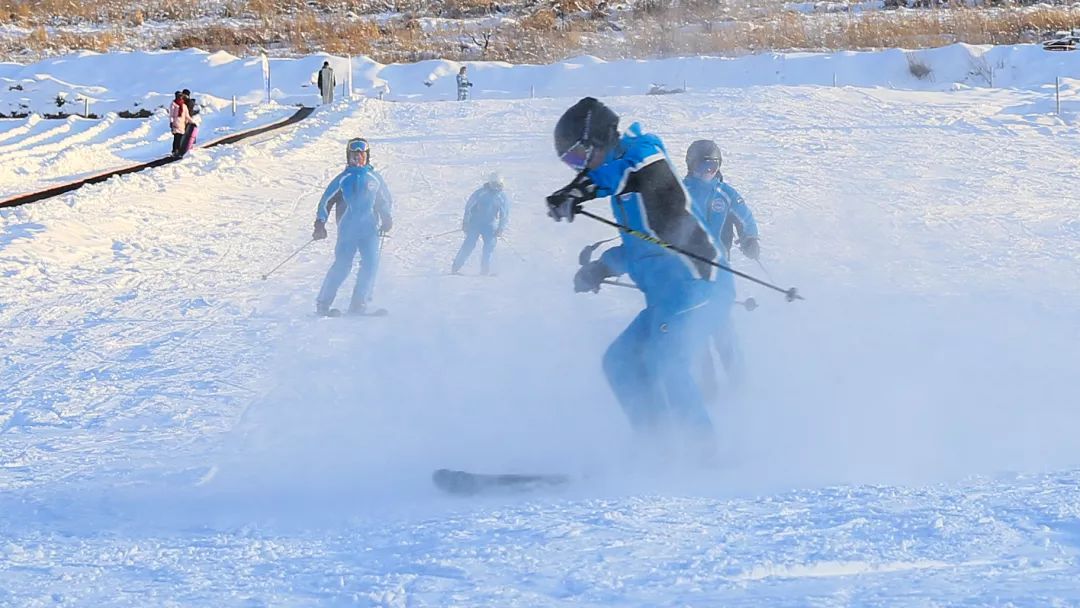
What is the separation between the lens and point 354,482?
17.5ft

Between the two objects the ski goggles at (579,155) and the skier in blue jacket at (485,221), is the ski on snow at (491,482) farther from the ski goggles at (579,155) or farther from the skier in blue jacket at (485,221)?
the skier in blue jacket at (485,221)

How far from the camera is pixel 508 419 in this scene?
259 inches

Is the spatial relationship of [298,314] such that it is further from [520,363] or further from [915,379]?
[915,379]

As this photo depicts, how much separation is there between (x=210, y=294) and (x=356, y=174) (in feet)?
6.18

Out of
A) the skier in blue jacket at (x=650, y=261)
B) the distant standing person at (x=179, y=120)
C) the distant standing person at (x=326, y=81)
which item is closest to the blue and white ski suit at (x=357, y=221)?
the skier in blue jacket at (x=650, y=261)

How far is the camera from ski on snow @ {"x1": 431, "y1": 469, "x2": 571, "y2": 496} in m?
4.99

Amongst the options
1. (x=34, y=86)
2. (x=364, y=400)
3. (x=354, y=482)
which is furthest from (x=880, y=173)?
(x=34, y=86)

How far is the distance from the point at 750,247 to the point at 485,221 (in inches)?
177

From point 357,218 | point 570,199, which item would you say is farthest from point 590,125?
point 357,218

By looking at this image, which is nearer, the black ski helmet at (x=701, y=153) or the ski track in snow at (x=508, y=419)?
the ski track in snow at (x=508, y=419)

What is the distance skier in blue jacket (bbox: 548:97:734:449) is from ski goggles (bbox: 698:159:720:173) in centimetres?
232

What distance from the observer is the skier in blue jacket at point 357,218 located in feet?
31.9

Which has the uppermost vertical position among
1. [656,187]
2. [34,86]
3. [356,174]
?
[656,187]

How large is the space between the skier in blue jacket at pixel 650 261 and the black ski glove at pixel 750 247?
2.29 meters
